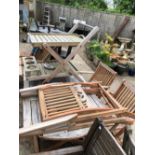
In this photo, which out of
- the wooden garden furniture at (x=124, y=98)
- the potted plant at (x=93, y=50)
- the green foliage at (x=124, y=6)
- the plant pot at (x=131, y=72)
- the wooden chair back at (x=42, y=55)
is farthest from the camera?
the green foliage at (x=124, y=6)

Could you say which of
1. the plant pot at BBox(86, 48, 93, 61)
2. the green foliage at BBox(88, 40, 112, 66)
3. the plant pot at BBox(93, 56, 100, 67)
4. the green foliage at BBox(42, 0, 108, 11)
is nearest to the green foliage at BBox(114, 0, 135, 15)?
the green foliage at BBox(42, 0, 108, 11)

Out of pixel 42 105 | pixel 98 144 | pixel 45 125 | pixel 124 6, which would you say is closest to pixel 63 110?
pixel 42 105

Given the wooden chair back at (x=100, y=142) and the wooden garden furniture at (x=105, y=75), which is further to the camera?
the wooden garden furniture at (x=105, y=75)

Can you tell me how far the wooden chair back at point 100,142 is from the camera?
134 centimetres

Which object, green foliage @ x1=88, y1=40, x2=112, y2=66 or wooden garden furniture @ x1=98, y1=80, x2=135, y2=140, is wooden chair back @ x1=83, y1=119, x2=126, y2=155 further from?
green foliage @ x1=88, y1=40, x2=112, y2=66

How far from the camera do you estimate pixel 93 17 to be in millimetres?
6961

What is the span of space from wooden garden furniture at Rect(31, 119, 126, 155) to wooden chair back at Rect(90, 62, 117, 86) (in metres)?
1.26

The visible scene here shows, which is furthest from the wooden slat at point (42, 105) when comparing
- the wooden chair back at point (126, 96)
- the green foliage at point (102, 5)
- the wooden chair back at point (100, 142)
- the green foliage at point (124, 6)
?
the green foliage at point (124, 6)

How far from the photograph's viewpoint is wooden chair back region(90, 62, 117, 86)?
2.86 meters

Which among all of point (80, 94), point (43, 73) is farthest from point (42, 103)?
point (43, 73)

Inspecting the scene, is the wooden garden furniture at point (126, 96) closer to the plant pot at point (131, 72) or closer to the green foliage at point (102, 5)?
the plant pot at point (131, 72)
